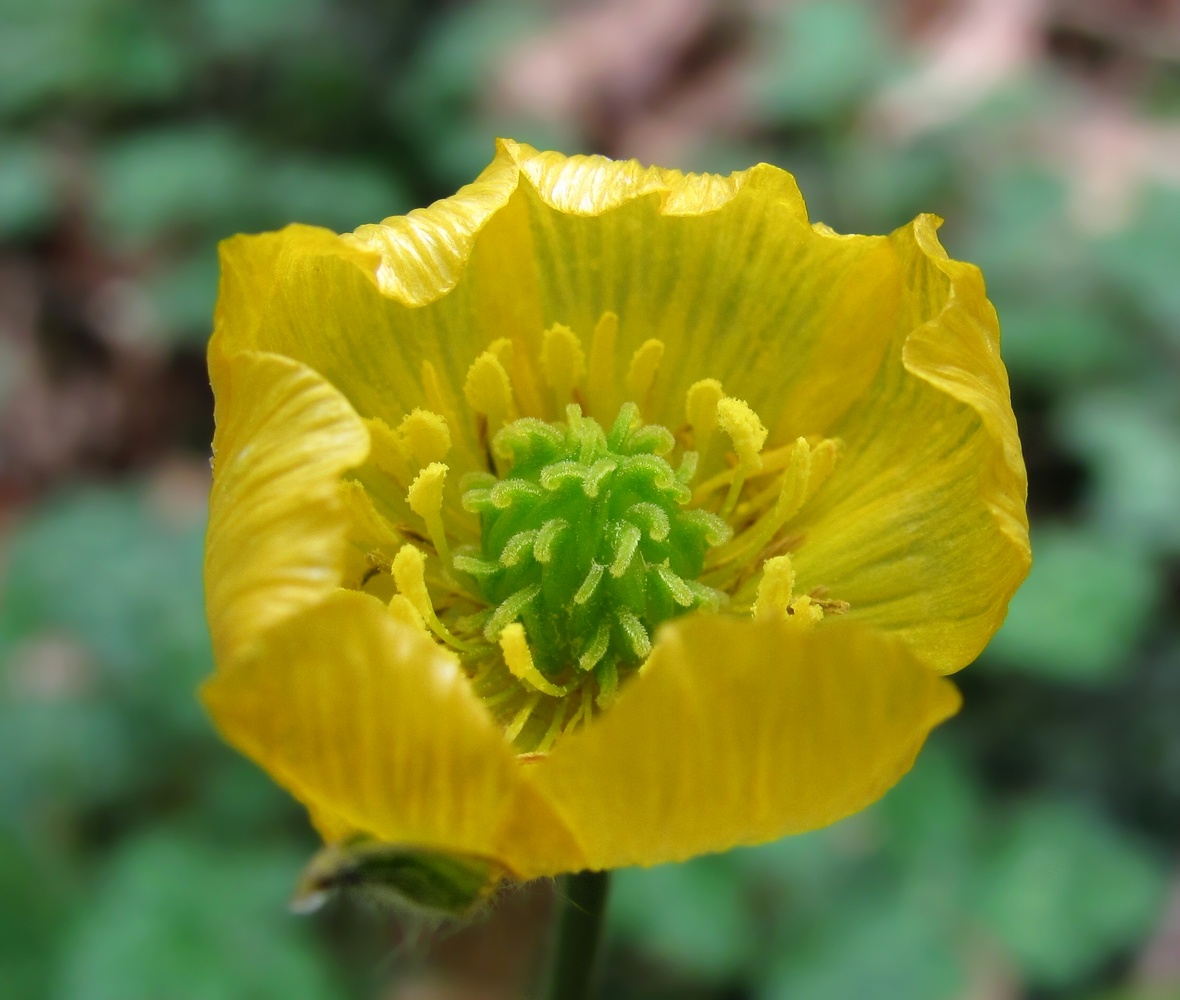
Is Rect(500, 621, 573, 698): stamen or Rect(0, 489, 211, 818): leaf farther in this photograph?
Rect(0, 489, 211, 818): leaf

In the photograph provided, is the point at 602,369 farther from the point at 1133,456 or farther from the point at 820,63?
the point at 820,63

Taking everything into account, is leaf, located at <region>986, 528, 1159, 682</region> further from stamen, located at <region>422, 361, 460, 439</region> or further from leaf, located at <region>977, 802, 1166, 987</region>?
stamen, located at <region>422, 361, 460, 439</region>

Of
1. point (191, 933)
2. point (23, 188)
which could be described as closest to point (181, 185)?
point (23, 188)

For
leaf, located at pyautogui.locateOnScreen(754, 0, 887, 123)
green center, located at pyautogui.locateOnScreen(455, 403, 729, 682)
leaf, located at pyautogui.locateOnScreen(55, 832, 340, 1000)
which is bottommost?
leaf, located at pyautogui.locateOnScreen(55, 832, 340, 1000)

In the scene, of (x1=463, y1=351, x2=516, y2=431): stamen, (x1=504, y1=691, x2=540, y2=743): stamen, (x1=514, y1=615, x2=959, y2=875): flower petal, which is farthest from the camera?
(x1=463, y1=351, x2=516, y2=431): stamen

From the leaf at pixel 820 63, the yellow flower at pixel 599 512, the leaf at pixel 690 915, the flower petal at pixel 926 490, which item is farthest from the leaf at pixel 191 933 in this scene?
the leaf at pixel 820 63

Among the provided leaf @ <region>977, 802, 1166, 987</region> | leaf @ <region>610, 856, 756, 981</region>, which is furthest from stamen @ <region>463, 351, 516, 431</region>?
leaf @ <region>977, 802, 1166, 987</region>

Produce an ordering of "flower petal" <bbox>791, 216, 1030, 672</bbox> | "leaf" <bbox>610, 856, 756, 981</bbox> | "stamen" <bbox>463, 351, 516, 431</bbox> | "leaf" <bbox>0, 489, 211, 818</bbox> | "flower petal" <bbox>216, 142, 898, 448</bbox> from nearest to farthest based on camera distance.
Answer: "flower petal" <bbox>791, 216, 1030, 672</bbox> → "flower petal" <bbox>216, 142, 898, 448</bbox> → "stamen" <bbox>463, 351, 516, 431</bbox> → "leaf" <bbox>610, 856, 756, 981</bbox> → "leaf" <bbox>0, 489, 211, 818</bbox>
